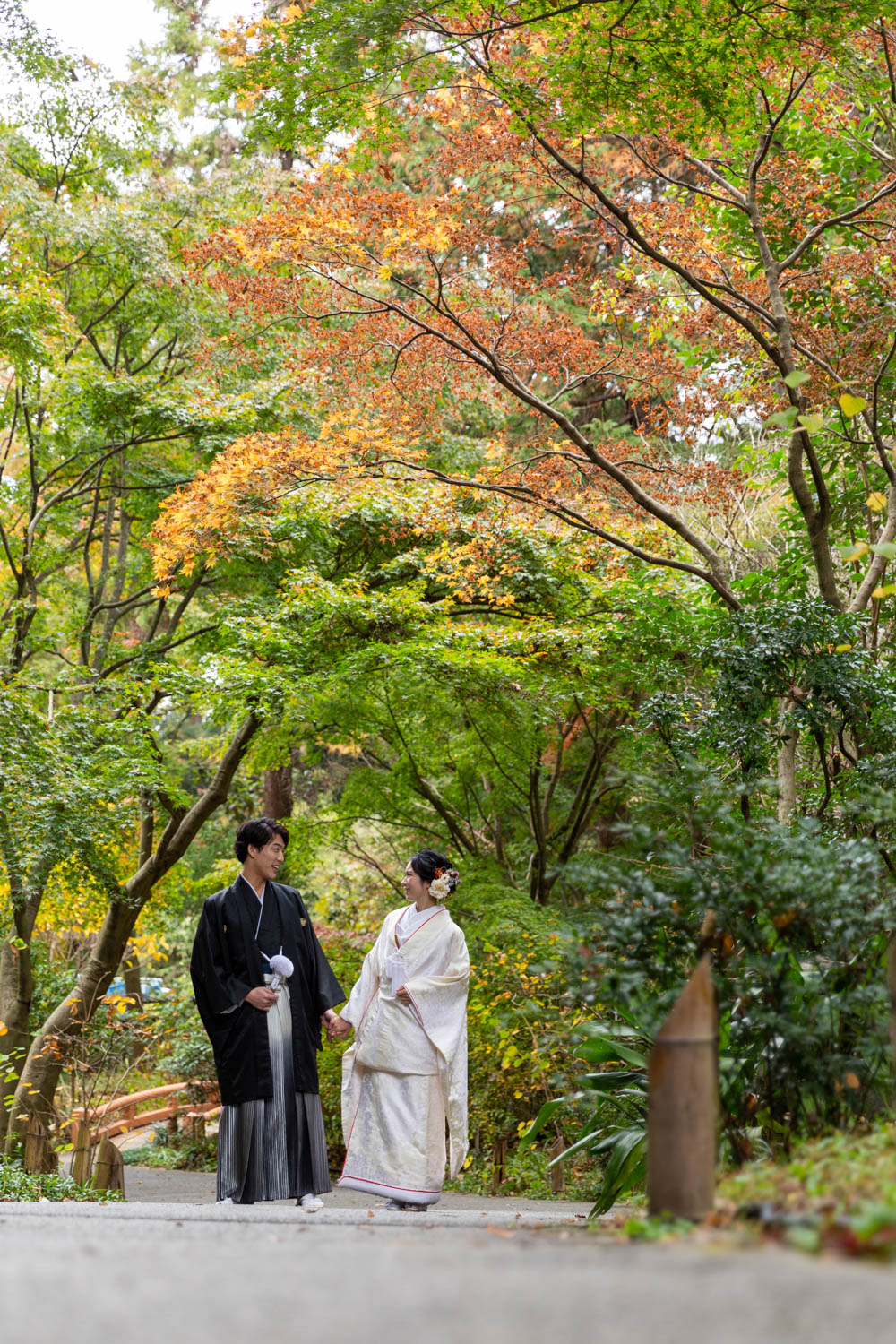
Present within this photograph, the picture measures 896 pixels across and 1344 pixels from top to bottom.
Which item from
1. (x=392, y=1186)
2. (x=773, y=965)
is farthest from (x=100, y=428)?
(x=773, y=965)

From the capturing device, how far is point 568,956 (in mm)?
3137

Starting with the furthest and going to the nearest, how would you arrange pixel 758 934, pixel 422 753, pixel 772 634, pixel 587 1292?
pixel 422 753
pixel 772 634
pixel 758 934
pixel 587 1292

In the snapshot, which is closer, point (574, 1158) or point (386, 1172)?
point (386, 1172)

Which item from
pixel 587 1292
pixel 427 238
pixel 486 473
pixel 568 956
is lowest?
pixel 587 1292

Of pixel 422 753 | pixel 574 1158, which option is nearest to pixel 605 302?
pixel 422 753

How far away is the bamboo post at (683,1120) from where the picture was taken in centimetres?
231

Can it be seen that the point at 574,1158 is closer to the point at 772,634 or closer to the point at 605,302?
the point at 772,634

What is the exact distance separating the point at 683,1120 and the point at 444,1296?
2.42 ft

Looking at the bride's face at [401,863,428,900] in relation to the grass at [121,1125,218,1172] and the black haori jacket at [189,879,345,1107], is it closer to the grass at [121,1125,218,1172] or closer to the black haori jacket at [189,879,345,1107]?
the black haori jacket at [189,879,345,1107]

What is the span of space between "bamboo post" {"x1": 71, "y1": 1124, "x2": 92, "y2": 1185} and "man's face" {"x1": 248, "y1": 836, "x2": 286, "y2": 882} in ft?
12.1

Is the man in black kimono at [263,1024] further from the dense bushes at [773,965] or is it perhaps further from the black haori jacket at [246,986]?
the dense bushes at [773,965]

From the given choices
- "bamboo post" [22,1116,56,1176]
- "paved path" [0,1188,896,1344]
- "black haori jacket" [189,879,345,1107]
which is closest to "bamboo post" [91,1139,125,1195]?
"bamboo post" [22,1116,56,1176]

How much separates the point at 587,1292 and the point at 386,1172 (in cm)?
368

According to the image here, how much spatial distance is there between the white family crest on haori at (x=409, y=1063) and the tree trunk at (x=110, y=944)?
4.82m
